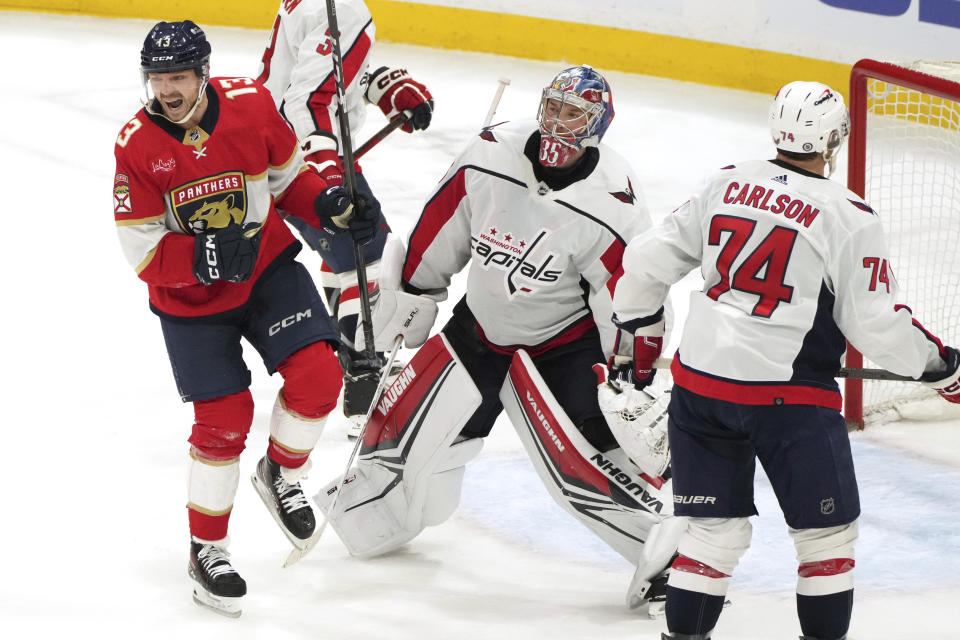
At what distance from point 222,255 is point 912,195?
2.77m

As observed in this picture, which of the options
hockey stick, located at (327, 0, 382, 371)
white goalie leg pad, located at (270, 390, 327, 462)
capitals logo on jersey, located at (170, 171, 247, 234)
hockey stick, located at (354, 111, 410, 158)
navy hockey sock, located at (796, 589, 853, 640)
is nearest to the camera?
navy hockey sock, located at (796, 589, 853, 640)

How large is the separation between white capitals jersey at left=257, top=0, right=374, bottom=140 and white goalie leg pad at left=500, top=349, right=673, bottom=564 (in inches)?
49.8

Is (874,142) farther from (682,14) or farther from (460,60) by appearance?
(460,60)

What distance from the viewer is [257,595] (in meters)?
3.13

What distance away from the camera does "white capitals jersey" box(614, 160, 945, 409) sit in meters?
2.38

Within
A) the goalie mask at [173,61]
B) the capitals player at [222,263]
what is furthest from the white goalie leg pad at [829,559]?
the goalie mask at [173,61]

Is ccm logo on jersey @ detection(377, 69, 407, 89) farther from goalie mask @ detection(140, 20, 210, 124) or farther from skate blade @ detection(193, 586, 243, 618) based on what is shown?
skate blade @ detection(193, 586, 243, 618)

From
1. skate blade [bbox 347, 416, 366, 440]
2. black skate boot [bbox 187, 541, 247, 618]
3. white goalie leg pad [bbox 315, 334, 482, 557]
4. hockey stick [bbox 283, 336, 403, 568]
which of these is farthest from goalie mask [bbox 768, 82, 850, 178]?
skate blade [bbox 347, 416, 366, 440]

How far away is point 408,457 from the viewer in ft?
10.6

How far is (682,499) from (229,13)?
5644 mm

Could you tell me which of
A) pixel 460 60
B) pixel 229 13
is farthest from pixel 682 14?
pixel 229 13

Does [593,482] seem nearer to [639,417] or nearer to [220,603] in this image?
[639,417]

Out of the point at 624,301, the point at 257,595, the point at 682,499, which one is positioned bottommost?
the point at 257,595

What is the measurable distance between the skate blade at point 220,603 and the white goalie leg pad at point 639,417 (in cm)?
90
